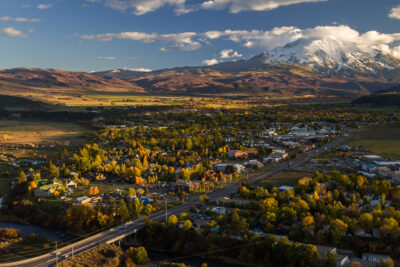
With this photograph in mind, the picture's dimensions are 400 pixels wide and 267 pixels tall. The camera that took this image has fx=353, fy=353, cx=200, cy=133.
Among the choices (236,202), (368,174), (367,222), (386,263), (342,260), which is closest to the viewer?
(386,263)

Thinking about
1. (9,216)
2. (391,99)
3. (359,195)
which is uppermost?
(391,99)

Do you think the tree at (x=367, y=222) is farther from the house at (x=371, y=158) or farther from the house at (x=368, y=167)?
the house at (x=371, y=158)

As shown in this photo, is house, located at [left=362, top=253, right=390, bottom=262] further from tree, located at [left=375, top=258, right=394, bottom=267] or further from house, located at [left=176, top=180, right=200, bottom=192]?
house, located at [left=176, top=180, right=200, bottom=192]

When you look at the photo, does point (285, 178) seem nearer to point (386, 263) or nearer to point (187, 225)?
point (187, 225)

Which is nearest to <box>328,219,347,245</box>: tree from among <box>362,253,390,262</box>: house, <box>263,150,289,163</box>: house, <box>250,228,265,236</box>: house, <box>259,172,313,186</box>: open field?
<box>362,253,390,262</box>: house

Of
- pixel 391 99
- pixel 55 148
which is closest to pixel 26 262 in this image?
pixel 55 148

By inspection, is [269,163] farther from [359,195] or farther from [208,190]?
[359,195]

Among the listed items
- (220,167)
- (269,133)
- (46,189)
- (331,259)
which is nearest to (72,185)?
(46,189)
